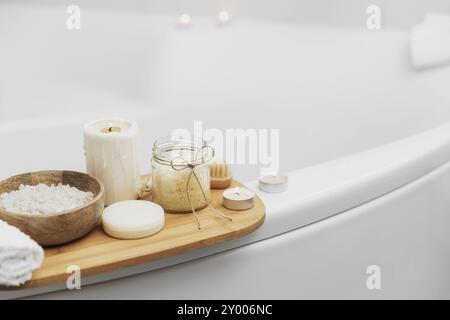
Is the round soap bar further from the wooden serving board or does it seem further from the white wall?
the white wall

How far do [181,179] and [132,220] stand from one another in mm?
101

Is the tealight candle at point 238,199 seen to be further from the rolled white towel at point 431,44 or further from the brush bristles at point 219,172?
the rolled white towel at point 431,44

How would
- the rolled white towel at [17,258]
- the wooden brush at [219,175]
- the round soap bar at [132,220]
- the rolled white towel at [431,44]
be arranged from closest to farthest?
1. the rolled white towel at [17,258]
2. the round soap bar at [132,220]
3. the wooden brush at [219,175]
4. the rolled white towel at [431,44]

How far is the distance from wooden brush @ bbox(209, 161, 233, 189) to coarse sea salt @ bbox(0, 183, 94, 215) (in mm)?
222

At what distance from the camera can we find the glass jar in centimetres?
90

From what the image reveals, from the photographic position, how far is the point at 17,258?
2.45 feet

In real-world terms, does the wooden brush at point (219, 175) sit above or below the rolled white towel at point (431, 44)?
below

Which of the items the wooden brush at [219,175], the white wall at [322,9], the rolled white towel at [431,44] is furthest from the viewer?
the white wall at [322,9]

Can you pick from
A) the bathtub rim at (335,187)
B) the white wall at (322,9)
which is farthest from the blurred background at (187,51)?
the bathtub rim at (335,187)

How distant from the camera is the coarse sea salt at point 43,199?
82 centimetres

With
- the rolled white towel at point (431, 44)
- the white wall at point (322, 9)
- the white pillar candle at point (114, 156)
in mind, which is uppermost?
the white wall at point (322, 9)

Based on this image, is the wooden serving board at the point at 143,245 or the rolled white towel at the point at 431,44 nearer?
the wooden serving board at the point at 143,245

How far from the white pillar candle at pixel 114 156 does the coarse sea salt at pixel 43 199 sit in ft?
0.17

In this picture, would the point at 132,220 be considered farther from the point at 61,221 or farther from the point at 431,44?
the point at 431,44
